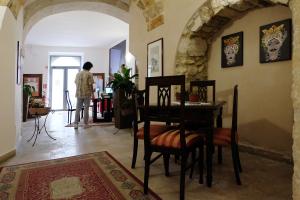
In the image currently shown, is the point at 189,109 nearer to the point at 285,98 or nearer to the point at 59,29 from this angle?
the point at 285,98

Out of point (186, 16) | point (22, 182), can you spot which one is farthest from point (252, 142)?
point (22, 182)

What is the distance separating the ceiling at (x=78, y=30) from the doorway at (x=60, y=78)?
82 centimetres

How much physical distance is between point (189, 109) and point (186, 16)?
1.97m

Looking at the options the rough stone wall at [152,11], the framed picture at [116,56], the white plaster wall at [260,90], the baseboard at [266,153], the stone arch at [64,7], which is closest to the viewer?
the baseboard at [266,153]

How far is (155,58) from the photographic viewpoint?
14.7 ft

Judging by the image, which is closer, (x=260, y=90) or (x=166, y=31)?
(x=260, y=90)

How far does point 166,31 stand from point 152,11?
0.66 meters

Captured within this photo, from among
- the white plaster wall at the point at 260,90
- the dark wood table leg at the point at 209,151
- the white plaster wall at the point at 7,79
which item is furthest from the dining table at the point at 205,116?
the white plaster wall at the point at 7,79

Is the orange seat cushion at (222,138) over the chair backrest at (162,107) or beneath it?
beneath

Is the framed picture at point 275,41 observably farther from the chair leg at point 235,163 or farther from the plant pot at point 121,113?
the plant pot at point 121,113

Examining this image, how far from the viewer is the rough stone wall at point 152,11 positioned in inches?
168

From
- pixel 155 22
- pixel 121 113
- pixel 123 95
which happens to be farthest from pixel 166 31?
pixel 121 113

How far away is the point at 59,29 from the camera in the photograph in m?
8.16

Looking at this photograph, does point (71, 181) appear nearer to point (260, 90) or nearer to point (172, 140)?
point (172, 140)
